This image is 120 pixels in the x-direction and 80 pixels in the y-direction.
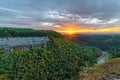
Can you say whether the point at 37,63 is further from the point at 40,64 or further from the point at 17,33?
the point at 17,33

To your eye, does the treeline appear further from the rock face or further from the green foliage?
the green foliage

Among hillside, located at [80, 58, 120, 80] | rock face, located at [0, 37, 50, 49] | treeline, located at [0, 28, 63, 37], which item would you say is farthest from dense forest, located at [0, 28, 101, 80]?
hillside, located at [80, 58, 120, 80]

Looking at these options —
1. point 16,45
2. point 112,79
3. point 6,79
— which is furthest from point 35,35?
point 112,79

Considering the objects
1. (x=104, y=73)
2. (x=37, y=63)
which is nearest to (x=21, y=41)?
(x=37, y=63)

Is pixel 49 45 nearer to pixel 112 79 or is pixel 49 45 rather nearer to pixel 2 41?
pixel 2 41

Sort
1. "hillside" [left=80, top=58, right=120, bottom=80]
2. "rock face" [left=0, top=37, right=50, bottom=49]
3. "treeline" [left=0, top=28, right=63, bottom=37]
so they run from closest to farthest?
1. "hillside" [left=80, top=58, right=120, bottom=80]
2. "rock face" [left=0, top=37, right=50, bottom=49]
3. "treeline" [left=0, top=28, right=63, bottom=37]

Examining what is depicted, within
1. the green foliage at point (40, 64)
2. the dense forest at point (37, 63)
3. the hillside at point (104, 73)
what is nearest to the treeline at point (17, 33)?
Result: the dense forest at point (37, 63)

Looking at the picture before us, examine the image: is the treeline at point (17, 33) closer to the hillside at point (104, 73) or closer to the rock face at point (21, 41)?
the rock face at point (21, 41)
